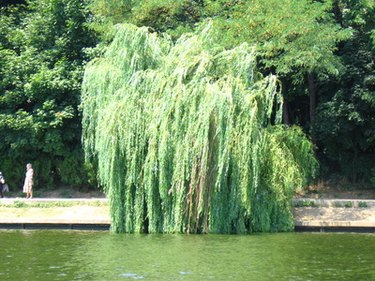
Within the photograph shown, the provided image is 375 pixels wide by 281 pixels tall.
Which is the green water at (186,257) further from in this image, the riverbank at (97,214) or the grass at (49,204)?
the grass at (49,204)

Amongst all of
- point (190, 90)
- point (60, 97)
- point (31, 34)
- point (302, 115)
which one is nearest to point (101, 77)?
point (190, 90)

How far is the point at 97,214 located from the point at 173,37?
25.5 feet

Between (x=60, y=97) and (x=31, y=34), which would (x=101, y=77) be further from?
→ (x=31, y=34)

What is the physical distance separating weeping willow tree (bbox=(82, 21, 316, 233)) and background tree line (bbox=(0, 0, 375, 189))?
447cm

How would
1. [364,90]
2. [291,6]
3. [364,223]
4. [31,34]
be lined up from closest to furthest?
[364,223] → [291,6] → [364,90] → [31,34]

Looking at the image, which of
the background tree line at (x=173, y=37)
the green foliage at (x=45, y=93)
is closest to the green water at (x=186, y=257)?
the background tree line at (x=173, y=37)

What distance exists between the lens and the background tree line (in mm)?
30438

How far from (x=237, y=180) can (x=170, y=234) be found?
2482 mm

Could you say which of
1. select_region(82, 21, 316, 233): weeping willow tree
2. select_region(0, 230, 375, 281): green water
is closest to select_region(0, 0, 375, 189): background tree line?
select_region(82, 21, 316, 233): weeping willow tree

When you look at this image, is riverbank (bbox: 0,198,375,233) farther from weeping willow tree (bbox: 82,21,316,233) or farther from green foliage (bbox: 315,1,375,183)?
green foliage (bbox: 315,1,375,183)

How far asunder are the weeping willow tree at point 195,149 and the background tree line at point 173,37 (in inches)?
176

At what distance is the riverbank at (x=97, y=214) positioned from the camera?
89.4 feet

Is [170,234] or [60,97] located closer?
[170,234]

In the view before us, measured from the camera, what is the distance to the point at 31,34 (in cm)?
3722
